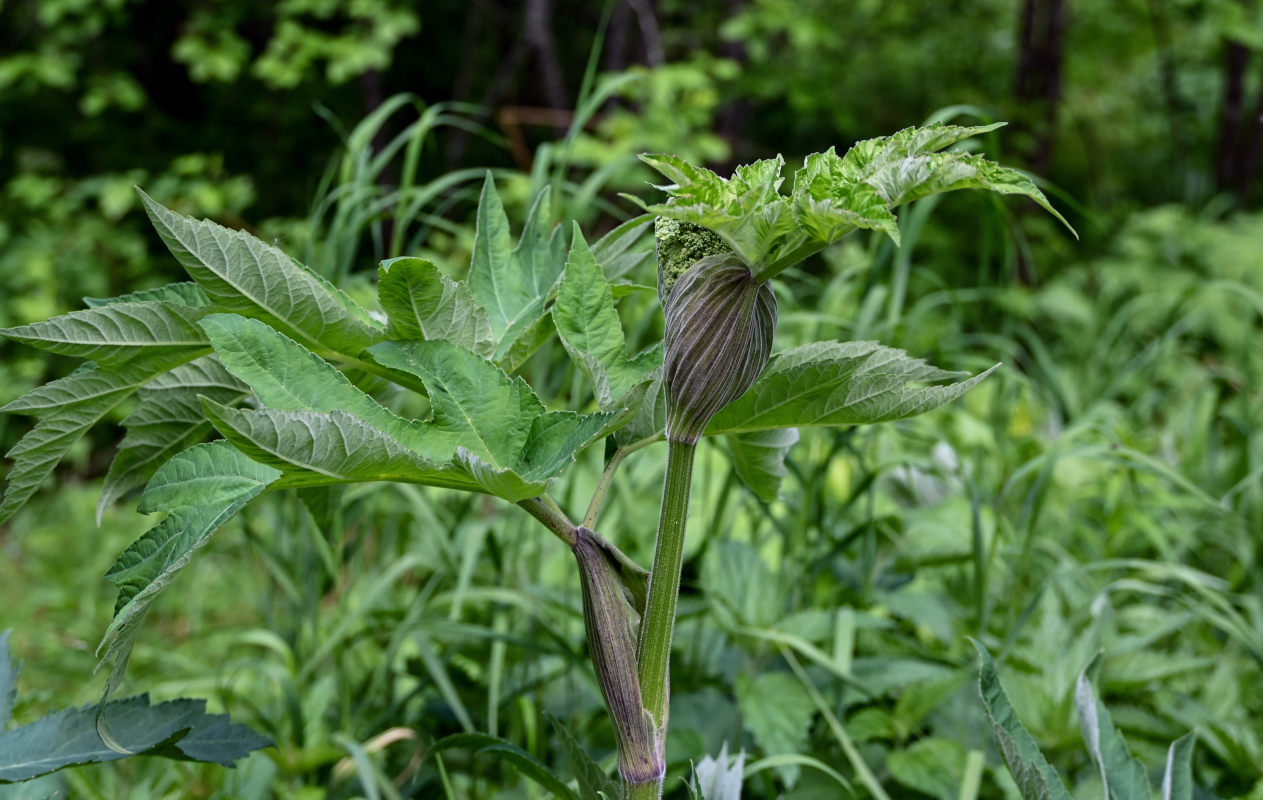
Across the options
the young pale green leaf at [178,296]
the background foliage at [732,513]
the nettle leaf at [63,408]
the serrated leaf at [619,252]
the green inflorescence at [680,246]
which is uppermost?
the green inflorescence at [680,246]

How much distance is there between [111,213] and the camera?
12.3 feet

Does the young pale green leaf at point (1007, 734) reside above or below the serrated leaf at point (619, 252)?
below

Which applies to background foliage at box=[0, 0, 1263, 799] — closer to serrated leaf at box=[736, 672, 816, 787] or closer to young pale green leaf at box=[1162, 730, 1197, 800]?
serrated leaf at box=[736, 672, 816, 787]

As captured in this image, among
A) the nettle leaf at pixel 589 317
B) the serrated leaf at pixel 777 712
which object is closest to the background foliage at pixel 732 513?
the serrated leaf at pixel 777 712

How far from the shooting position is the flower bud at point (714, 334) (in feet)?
1.44

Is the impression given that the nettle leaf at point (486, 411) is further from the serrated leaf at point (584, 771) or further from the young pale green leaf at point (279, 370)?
the serrated leaf at point (584, 771)

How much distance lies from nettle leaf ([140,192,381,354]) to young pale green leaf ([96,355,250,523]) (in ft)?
0.23

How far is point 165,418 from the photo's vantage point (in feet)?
1.89

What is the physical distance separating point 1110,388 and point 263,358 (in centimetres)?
155

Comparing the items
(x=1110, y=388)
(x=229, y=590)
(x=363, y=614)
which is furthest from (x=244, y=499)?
(x=229, y=590)

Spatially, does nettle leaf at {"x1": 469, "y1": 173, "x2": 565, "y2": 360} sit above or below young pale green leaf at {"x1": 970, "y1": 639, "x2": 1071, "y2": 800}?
above

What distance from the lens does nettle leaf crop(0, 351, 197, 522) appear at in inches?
19.8

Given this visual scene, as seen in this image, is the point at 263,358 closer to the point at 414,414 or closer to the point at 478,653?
the point at 478,653

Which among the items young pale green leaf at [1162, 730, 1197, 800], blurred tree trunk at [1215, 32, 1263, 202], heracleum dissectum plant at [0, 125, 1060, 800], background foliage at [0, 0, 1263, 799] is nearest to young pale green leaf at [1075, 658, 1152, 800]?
young pale green leaf at [1162, 730, 1197, 800]
